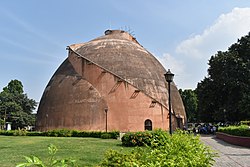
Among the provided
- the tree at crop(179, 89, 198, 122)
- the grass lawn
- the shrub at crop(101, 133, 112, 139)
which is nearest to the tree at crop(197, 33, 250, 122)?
the shrub at crop(101, 133, 112, 139)

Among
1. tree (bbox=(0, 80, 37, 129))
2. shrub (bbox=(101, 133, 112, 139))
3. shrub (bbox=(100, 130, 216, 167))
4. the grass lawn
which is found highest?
tree (bbox=(0, 80, 37, 129))

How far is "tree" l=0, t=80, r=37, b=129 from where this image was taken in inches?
1871

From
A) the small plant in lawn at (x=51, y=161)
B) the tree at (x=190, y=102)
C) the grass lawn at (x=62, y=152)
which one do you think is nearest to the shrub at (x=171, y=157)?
the small plant in lawn at (x=51, y=161)

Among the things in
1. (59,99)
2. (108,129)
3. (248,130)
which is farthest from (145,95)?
(248,130)

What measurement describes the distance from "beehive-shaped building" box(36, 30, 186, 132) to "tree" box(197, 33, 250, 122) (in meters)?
3.53

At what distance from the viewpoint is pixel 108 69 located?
93.8 feet

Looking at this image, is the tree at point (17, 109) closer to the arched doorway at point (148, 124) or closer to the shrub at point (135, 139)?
the arched doorway at point (148, 124)

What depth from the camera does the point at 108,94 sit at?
26.7 m

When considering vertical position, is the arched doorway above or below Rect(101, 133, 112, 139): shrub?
above

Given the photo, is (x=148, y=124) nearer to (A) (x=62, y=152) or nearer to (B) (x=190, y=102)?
(A) (x=62, y=152)

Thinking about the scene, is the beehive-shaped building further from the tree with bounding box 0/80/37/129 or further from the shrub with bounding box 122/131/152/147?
the tree with bounding box 0/80/37/129

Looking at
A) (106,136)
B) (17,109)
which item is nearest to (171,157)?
(106,136)

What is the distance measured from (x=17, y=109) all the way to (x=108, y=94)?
28.1 m

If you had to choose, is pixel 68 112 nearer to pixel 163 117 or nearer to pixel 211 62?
pixel 163 117
